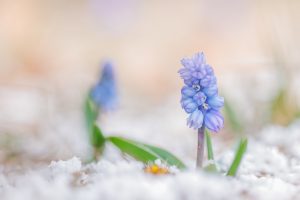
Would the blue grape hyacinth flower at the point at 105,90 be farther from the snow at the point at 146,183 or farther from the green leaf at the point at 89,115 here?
the snow at the point at 146,183

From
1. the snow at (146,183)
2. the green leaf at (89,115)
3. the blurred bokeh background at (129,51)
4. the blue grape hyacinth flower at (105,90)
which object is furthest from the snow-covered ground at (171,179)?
the blurred bokeh background at (129,51)

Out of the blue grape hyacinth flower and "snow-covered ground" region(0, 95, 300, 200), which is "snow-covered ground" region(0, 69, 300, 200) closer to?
"snow-covered ground" region(0, 95, 300, 200)

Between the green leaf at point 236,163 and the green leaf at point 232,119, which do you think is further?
the green leaf at point 232,119

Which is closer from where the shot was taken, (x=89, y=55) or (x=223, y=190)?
(x=223, y=190)

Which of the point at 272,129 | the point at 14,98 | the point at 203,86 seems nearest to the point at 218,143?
the point at 272,129

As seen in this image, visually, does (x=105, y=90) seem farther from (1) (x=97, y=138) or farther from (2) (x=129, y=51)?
(2) (x=129, y=51)

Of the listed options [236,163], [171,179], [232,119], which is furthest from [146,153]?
[232,119]

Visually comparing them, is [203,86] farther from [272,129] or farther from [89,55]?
[89,55]
